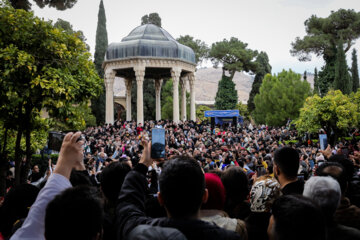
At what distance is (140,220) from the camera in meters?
2.07

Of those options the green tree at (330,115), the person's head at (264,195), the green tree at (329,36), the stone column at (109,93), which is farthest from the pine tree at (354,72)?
the person's head at (264,195)

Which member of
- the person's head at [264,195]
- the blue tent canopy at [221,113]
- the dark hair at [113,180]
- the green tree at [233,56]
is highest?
the green tree at [233,56]

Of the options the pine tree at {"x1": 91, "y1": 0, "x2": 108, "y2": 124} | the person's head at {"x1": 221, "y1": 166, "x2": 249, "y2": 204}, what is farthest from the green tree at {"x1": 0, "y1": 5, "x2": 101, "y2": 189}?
the pine tree at {"x1": 91, "y1": 0, "x2": 108, "y2": 124}

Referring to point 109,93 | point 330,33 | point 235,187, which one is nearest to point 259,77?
point 330,33

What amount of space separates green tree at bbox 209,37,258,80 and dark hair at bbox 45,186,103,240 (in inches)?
1878

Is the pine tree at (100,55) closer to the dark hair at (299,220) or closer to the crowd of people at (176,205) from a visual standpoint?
the crowd of people at (176,205)

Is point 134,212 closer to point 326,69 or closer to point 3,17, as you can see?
point 3,17

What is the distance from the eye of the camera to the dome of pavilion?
27750 millimetres

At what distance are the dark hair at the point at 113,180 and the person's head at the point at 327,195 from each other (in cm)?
191

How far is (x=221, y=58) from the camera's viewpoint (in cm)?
4941

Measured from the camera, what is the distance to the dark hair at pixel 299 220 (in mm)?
1974

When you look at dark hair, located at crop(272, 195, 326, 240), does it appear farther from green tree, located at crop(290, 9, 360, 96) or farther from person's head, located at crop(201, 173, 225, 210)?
green tree, located at crop(290, 9, 360, 96)

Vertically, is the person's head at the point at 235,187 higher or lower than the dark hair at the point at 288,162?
lower

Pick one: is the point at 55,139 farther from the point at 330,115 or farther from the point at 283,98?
the point at 283,98
